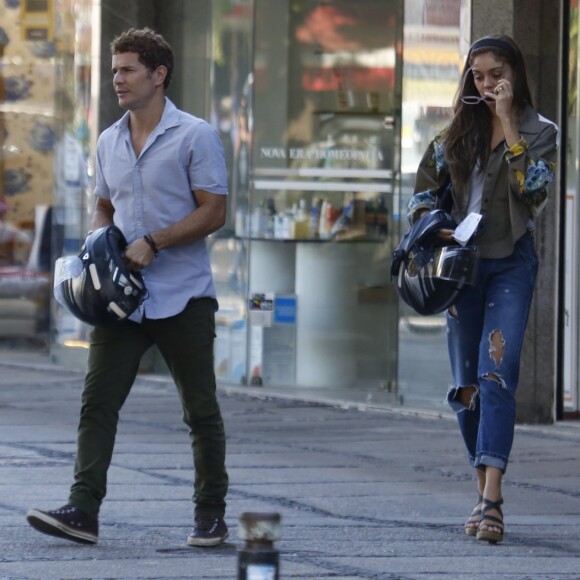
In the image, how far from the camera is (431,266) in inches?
243

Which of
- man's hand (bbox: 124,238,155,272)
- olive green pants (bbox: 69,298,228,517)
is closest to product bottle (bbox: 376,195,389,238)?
olive green pants (bbox: 69,298,228,517)

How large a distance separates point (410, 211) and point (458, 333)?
50 cm

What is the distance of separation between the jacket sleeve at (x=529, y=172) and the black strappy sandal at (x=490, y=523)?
1070 millimetres

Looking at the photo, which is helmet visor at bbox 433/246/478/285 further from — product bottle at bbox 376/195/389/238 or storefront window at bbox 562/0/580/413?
product bottle at bbox 376/195/389/238

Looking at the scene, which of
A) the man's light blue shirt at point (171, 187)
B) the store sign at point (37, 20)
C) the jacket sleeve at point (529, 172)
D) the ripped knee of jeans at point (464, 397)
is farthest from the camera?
the store sign at point (37, 20)

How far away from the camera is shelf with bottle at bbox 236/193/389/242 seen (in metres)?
11.5

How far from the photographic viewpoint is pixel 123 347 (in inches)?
231

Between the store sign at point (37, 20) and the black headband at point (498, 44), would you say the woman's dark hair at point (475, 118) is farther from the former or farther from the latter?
the store sign at point (37, 20)

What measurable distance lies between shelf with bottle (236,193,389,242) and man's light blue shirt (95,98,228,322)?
223 inches

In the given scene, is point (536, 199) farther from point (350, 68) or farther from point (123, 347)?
point (350, 68)

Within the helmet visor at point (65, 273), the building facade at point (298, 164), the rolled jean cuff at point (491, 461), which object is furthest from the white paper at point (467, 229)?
the building facade at point (298, 164)

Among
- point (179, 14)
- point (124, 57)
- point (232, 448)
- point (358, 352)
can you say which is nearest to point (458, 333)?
point (124, 57)

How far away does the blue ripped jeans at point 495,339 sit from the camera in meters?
6.06

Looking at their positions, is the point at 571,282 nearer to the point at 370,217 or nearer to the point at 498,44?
the point at 370,217
